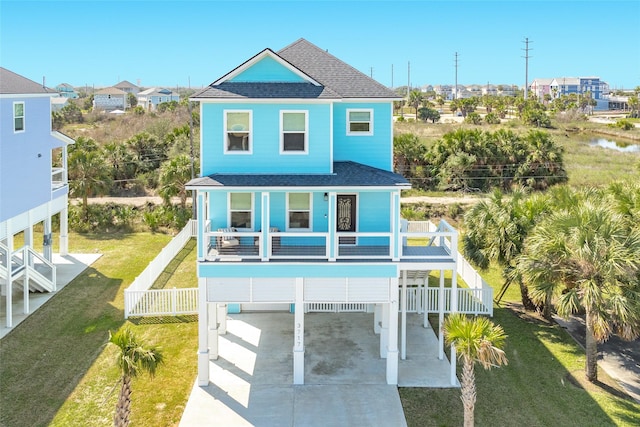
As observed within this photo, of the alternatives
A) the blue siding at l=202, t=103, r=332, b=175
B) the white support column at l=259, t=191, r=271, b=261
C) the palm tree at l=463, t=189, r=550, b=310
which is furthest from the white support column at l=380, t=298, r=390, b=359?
the palm tree at l=463, t=189, r=550, b=310

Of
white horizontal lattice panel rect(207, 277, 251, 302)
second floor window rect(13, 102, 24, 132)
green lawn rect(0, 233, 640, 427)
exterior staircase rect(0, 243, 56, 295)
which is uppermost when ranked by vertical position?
second floor window rect(13, 102, 24, 132)

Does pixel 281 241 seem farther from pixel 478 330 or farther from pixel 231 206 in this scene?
pixel 478 330

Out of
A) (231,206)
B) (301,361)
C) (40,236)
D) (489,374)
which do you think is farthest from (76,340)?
(40,236)

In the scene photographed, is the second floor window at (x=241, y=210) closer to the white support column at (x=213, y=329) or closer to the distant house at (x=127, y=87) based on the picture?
the white support column at (x=213, y=329)

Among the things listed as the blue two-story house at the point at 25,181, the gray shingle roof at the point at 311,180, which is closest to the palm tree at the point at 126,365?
the gray shingle roof at the point at 311,180

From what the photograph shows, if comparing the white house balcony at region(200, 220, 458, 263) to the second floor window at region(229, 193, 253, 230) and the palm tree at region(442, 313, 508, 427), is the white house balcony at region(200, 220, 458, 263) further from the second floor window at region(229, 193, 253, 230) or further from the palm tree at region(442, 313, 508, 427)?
the palm tree at region(442, 313, 508, 427)

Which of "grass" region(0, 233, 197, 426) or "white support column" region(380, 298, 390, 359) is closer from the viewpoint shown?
"grass" region(0, 233, 197, 426)
